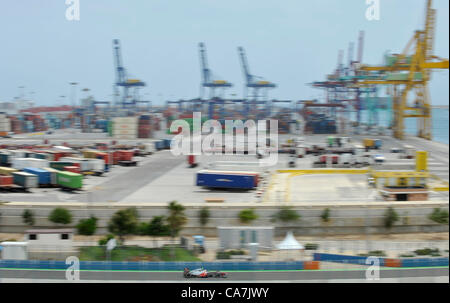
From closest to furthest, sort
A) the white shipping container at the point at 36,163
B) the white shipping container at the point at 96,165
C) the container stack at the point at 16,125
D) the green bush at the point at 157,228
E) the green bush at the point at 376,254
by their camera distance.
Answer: the green bush at the point at 376,254 → the green bush at the point at 157,228 → the white shipping container at the point at 36,163 → the white shipping container at the point at 96,165 → the container stack at the point at 16,125

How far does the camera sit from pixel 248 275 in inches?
108

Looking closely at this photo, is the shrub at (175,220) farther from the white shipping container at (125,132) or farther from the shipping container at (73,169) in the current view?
the white shipping container at (125,132)

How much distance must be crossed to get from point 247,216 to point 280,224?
0.34 meters

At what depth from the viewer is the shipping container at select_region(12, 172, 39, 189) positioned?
580 cm

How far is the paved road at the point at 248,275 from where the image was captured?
270 centimetres

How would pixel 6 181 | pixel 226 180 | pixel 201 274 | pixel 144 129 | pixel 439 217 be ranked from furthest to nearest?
pixel 144 129 < pixel 226 180 < pixel 6 181 < pixel 439 217 < pixel 201 274

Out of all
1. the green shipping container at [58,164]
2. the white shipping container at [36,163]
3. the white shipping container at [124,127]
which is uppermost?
the white shipping container at [124,127]

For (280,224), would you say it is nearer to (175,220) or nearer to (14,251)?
(175,220)

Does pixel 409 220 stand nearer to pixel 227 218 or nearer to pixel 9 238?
pixel 227 218

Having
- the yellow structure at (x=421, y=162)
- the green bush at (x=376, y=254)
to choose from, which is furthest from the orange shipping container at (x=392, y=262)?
the yellow structure at (x=421, y=162)

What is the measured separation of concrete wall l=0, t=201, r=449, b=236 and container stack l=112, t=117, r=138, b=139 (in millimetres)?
11548

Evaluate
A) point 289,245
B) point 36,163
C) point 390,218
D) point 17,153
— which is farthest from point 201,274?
point 17,153

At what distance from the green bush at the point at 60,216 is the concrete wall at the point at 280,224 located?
83 millimetres
